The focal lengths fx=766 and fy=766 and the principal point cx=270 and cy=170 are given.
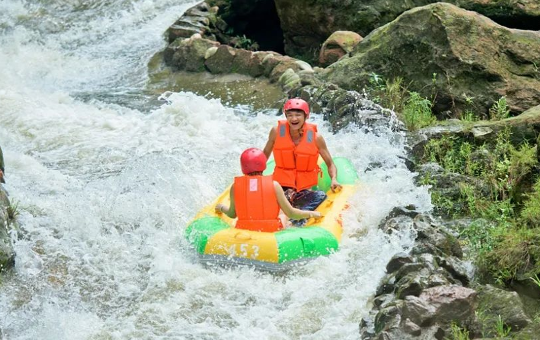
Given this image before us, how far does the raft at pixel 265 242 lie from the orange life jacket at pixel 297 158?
491mm

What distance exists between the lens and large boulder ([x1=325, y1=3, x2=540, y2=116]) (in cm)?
882

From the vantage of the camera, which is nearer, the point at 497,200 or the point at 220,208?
the point at 220,208

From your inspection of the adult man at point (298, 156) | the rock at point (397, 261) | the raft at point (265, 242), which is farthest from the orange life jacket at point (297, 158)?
the rock at point (397, 261)

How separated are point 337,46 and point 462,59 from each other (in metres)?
2.61

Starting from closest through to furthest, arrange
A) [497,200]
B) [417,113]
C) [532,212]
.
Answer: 1. [532,212]
2. [497,200]
3. [417,113]

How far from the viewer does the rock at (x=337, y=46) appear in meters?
11.1

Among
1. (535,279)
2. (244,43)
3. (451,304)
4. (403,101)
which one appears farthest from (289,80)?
(451,304)

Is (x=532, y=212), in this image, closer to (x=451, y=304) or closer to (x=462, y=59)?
(x=451, y=304)

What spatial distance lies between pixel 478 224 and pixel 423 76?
3370 mm

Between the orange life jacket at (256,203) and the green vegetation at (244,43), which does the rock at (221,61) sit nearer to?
the green vegetation at (244,43)

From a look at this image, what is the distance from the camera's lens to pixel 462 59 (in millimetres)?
8914

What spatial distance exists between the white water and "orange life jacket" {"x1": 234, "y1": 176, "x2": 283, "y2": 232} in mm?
479

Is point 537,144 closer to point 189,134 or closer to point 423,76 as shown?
point 423,76

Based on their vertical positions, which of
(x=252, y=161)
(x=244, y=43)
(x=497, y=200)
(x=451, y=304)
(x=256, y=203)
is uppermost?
(x=252, y=161)
